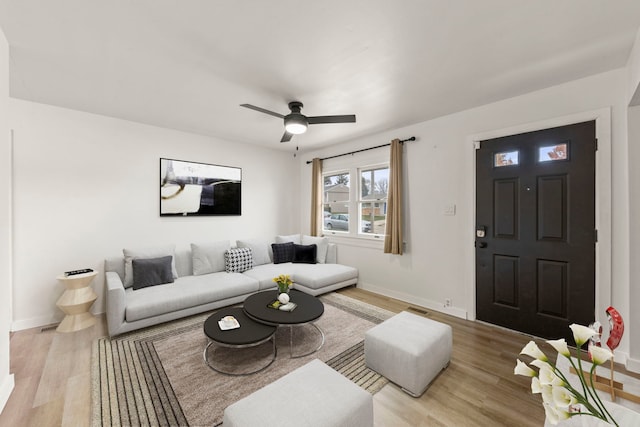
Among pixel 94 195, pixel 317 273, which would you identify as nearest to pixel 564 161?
pixel 317 273

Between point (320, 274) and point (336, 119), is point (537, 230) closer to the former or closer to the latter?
point (336, 119)

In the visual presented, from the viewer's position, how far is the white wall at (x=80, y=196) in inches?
117

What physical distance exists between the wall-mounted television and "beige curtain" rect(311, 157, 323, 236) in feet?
4.59

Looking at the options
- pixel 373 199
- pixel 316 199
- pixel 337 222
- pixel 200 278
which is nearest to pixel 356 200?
pixel 373 199

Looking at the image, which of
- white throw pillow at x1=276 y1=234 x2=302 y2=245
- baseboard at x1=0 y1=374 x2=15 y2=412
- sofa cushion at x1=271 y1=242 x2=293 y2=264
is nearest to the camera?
baseboard at x1=0 y1=374 x2=15 y2=412

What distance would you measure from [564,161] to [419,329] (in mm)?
2244

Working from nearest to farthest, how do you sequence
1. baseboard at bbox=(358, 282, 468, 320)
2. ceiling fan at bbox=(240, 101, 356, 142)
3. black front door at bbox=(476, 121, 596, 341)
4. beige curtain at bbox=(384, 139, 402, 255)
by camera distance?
black front door at bbox=(476, 121, 596, 341) < ceiling fan at bbox=(240, 101, 356, 142) < baseboard at bbox=(358, 282, 468, 320) < beige curtain at bbox=(384, 139, 402, 255)

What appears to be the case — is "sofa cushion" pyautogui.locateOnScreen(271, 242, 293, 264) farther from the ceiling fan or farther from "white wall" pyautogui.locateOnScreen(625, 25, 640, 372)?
"white wall" pyautogui.locateOnScreen(625, 25, 640, 372)

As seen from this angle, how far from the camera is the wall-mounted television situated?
3939 millimetres

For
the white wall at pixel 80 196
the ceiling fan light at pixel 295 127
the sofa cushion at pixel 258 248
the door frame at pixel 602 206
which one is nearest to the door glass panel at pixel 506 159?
the door frame at pixel 602 206

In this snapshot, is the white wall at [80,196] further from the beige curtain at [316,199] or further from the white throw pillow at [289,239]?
the beige curtain at [316,199]

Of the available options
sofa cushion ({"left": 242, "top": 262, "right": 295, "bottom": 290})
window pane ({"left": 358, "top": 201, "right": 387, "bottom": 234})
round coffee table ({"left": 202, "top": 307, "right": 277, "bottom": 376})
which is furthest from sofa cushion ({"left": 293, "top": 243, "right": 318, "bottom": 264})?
round coffee table ({"left": 202, "top": 307, "right": 277, "bottom": 376})

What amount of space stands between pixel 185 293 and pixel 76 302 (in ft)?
3.68

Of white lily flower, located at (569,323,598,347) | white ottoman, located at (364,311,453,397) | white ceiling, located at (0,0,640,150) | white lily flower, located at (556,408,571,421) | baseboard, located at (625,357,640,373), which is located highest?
white ceiling, located at (0,0,640,150)
